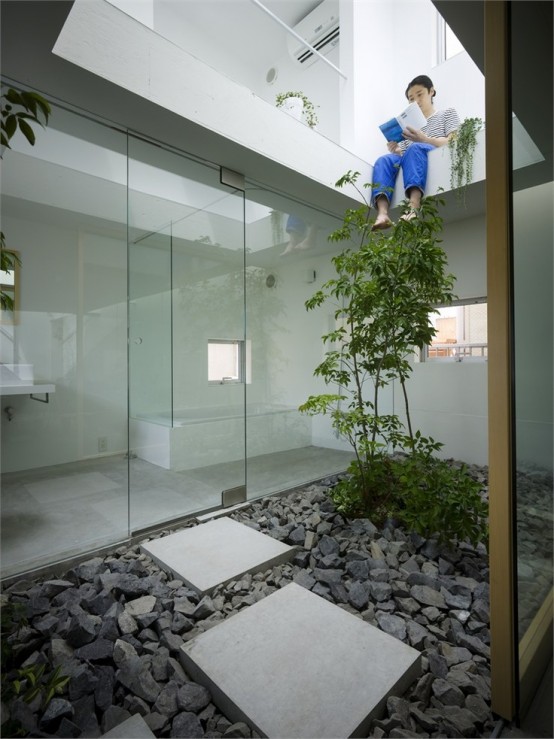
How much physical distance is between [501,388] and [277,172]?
2416mm

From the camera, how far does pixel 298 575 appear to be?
5.88 feet

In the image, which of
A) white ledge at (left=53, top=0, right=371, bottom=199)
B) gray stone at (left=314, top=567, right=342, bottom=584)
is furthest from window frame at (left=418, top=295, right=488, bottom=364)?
gray stone at (left=314, top=567, right=342, bottom=584)

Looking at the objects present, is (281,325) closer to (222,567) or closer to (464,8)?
(222,567)

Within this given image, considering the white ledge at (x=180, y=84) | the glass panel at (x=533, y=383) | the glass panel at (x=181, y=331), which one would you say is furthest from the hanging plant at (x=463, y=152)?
the glass panel at (x=533, y=383)

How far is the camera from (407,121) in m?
3.53

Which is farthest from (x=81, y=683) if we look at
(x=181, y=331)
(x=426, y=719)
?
(x=181, y=331)

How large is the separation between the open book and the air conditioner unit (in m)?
1.35

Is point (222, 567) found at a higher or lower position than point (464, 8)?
lower

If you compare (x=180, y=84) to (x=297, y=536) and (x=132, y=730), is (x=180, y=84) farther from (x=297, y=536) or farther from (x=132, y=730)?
(x=132, y=730)

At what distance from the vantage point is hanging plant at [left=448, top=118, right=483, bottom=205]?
3057 mm

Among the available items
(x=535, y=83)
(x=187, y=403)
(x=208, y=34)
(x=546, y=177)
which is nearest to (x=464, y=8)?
(x=535, y=83)

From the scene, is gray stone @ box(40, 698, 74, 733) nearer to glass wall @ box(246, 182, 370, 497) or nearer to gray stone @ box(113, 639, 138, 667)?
gray stone @ box(113, 639, 138, 667)

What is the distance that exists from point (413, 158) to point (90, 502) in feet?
11.5

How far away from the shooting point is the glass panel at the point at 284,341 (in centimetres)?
294
